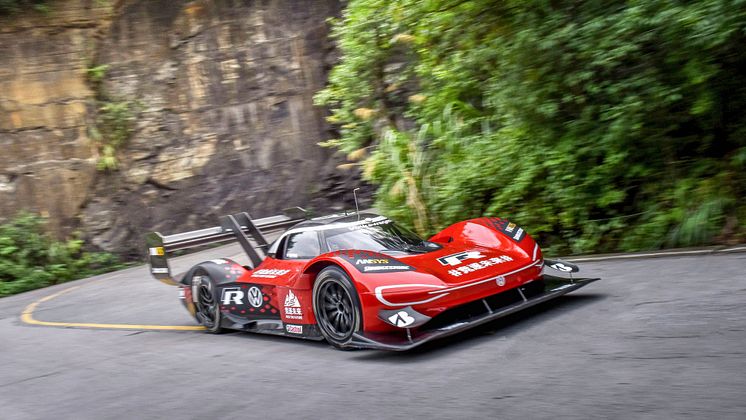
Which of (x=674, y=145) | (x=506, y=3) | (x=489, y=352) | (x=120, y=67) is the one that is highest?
(x=120, y=67)

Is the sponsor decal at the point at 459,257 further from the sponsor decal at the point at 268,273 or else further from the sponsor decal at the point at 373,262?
the sponsor decal at the point at 268,273

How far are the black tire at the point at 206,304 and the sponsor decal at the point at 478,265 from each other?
3248mm

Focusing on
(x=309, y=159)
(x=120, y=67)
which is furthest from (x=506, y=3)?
(x=120, y=67)

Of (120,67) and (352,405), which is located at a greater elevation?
(120,67)

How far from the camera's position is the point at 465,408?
169 inches

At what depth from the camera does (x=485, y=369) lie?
5.08m

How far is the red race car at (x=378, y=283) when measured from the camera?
5.86 meters

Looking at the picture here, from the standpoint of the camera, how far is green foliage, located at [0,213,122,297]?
59.1 feet

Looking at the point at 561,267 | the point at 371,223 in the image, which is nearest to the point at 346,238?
the point at 371,223

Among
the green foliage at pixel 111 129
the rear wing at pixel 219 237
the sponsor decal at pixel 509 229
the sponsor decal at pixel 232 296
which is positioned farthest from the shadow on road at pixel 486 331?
the green foliage at pixel 111 129

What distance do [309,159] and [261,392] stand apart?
16.2 metres

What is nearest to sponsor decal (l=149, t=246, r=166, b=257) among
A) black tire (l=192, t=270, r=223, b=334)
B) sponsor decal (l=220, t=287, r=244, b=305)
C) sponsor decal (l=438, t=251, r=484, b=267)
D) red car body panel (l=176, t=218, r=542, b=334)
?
black tire (l=192, t=270, r=223, b=334)

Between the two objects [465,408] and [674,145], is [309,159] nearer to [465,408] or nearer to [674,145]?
[674,145]

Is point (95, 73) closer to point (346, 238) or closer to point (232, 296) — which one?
point (232, 296)
